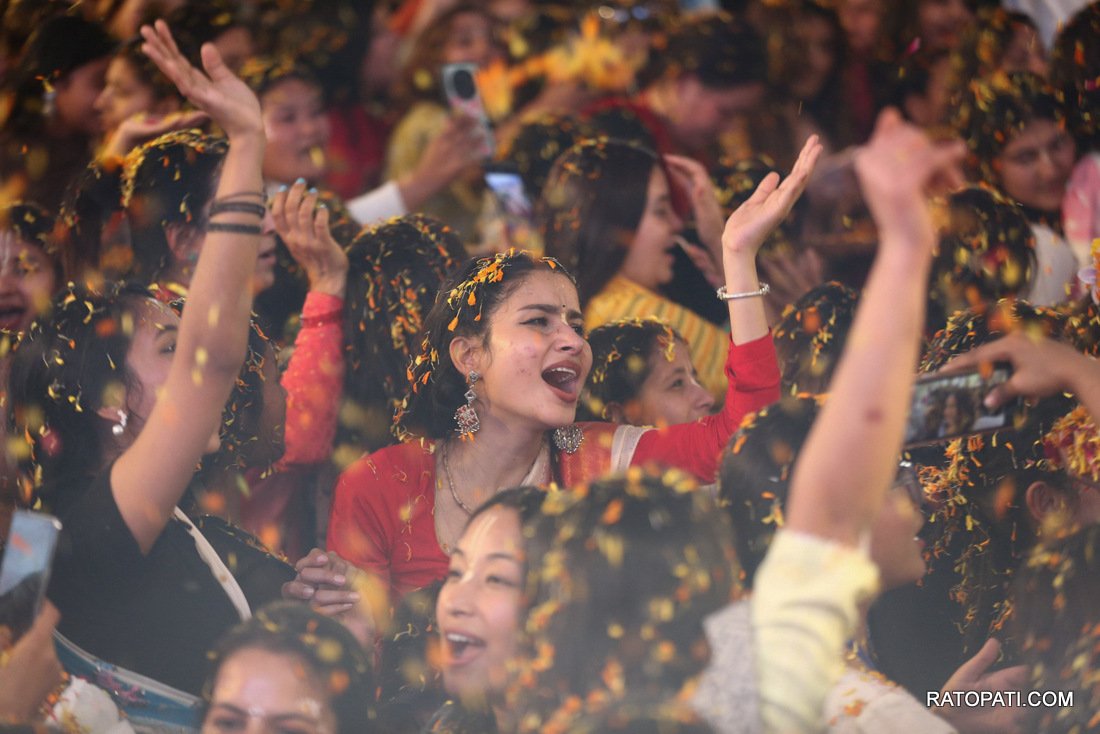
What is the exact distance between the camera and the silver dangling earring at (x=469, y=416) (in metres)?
2.72

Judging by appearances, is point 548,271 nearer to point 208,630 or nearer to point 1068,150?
point 208,630

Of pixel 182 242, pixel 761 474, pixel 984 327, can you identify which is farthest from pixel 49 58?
pixel 984 327

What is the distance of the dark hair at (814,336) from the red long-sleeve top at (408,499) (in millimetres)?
324

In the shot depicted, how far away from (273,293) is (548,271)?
0.97m

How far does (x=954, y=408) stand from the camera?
7.36ft

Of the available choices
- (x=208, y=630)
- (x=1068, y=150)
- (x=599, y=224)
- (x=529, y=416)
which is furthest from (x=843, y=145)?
(x=208, y=630)

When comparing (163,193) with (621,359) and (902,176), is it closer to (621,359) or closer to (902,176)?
(621,359)

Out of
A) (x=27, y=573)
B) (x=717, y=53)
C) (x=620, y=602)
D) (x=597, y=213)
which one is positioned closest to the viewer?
(x=620, y=602)

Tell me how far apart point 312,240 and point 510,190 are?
1.03 m

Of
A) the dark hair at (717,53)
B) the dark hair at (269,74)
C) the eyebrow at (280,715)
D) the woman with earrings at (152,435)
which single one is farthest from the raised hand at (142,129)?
the dark hair at (717,53)

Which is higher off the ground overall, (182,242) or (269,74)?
(269,74)

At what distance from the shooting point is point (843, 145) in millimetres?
5078

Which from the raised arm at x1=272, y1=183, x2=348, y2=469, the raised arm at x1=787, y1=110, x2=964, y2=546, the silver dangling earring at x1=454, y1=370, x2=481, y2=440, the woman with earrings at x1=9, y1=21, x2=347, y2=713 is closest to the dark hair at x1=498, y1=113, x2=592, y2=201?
the raised arm at x1=272, y1=183, x2=348, y2=469

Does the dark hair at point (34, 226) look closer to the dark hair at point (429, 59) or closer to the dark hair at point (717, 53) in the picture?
the dark hair at point (429, 59)
